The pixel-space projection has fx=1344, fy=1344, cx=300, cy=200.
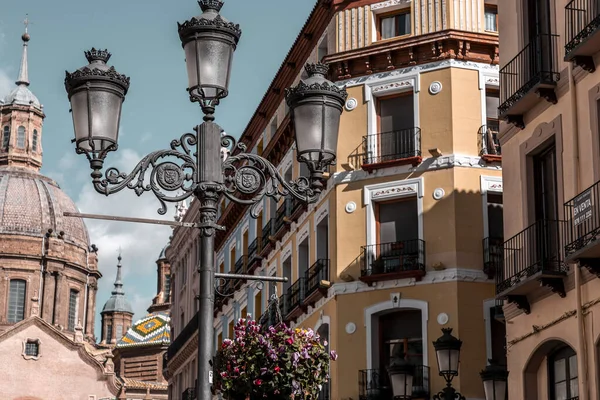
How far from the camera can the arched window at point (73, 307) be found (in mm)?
110000

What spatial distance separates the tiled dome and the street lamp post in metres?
94.1

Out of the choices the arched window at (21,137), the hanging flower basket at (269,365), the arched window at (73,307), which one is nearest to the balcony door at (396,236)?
the hanging flower basket at (269,365)

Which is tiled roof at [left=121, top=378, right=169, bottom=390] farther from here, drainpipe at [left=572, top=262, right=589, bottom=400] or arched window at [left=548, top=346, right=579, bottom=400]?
drainpipe at [left=572, top=262, right=589, bottom=400]

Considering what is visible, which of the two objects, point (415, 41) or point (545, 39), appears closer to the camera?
point (545, 39)

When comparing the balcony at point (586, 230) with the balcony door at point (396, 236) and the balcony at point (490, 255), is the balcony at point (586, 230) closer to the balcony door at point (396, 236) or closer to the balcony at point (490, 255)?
the balcony at point (490, 255)

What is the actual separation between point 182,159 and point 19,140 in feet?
332

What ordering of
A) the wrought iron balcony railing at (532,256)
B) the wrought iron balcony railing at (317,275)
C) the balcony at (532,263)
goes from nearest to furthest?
the balcony at (532,263), the wrought iron balcony railing at (532,256), the wrought iron balcony railing at (317,275)

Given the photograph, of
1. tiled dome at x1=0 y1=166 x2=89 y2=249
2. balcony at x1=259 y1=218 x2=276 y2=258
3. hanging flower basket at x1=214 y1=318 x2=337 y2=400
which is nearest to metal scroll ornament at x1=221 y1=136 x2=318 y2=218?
hanging flower basket at x1=214 y1=318 x2=337 y2=400

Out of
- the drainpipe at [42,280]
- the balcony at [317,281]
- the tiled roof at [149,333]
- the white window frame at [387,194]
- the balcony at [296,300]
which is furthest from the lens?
the tiled roof at [149,333]

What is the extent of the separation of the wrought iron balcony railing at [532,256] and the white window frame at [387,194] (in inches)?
355

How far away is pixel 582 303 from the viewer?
22.0m

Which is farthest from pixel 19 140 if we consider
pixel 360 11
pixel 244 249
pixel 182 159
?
pixel 182 159

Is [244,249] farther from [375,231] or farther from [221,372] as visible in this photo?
[221,372]

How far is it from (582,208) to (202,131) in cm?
851
